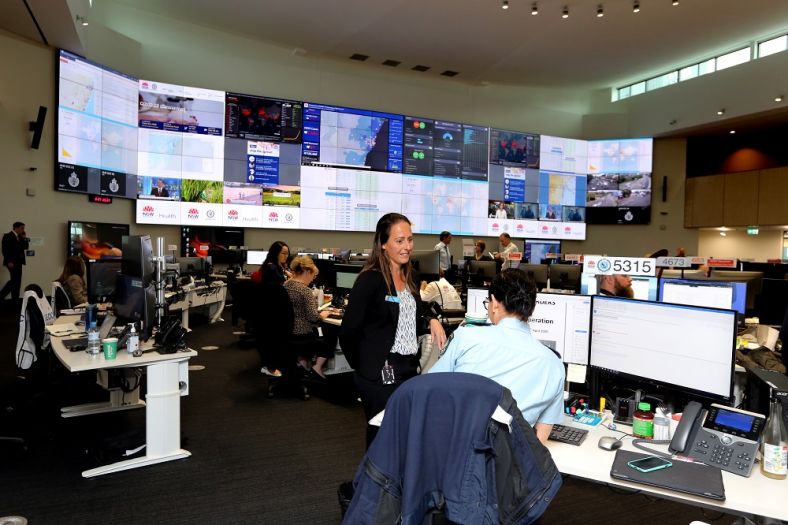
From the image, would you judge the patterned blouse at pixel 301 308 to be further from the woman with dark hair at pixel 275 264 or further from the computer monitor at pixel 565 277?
the computer monitor at pixel 565 277

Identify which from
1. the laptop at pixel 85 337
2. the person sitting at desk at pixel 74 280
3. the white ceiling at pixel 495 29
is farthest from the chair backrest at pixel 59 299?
the white ceiling at pixel 495 29

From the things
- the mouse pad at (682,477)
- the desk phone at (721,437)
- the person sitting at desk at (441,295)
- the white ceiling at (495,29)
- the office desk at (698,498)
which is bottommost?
the office desk at (698,498)

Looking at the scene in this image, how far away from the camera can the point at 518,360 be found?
1.75 meters

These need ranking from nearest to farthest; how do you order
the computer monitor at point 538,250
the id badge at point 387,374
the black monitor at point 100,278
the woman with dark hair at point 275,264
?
the id badge at point 387,374 < the black monitor at point 100,278 < the woman with dark hair at point 275,264 < the computer monitor at point 538,250

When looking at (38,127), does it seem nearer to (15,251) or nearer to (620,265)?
(15,251)

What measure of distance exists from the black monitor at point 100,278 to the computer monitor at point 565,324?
12.6 ft

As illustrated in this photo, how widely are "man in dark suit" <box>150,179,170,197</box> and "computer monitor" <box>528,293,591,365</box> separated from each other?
305 inches

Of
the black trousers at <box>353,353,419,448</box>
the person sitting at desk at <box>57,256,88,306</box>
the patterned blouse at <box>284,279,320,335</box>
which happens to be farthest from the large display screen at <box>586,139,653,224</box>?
the black trousers at <box>353,353,419,448</box>

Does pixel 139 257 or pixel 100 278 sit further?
pixel 100 278

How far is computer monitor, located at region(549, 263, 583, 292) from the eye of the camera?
22.4 feet

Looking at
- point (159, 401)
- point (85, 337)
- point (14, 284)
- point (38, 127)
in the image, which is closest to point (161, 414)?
point (159, 401)

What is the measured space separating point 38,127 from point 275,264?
4079mm

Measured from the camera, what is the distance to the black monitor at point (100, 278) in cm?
478

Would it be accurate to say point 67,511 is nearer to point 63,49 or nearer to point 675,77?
point 63,49
